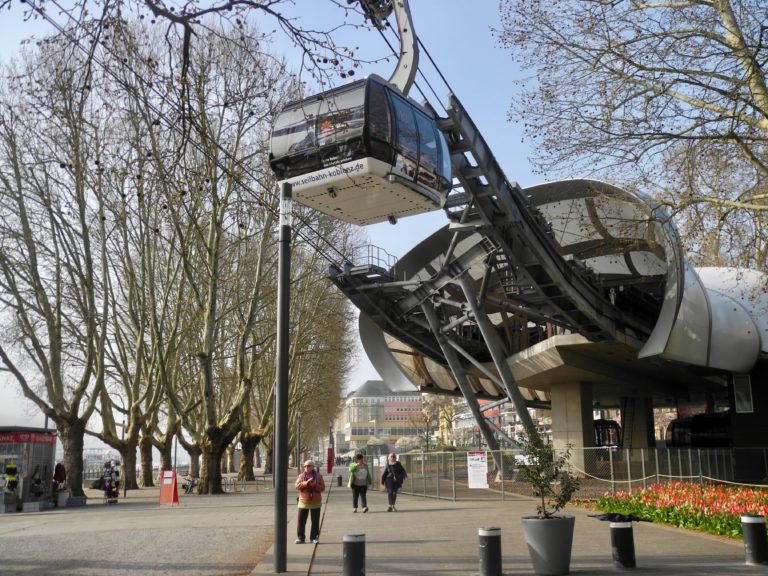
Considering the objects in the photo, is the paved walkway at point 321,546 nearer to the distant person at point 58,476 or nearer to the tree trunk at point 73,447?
the distant person at point 58,476

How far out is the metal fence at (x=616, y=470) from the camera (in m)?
23.4

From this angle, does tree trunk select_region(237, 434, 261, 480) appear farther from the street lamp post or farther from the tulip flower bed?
the street lamp post

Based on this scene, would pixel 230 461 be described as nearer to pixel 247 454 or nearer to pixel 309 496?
pixel 247 454

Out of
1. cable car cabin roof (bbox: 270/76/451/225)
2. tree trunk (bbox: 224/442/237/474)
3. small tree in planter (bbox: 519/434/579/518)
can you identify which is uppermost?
cable car cabin roof (bbox: 270/76/451/225)

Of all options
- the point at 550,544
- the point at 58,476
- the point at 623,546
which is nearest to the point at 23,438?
the point at 58,476

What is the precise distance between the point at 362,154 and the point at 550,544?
227 inches

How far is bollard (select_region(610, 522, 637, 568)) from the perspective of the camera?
9.61 metres

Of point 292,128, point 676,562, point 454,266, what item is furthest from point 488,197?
point 676,562

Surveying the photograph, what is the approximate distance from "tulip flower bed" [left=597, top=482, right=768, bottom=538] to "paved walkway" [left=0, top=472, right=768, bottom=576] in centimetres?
51

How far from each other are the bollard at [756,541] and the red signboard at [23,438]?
23.0m

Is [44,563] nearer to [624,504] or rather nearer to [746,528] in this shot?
[746,528]

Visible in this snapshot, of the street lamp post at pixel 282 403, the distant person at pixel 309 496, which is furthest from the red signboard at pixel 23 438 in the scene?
the street lamp post at pixel 282 403

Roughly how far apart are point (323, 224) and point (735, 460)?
19.5 meters

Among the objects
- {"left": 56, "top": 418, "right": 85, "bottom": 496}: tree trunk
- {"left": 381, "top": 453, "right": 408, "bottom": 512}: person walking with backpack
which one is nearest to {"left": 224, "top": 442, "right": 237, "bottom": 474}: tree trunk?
{"left": 56, "top": 418, "right": 85, "bottom": 496}: tree trunk
